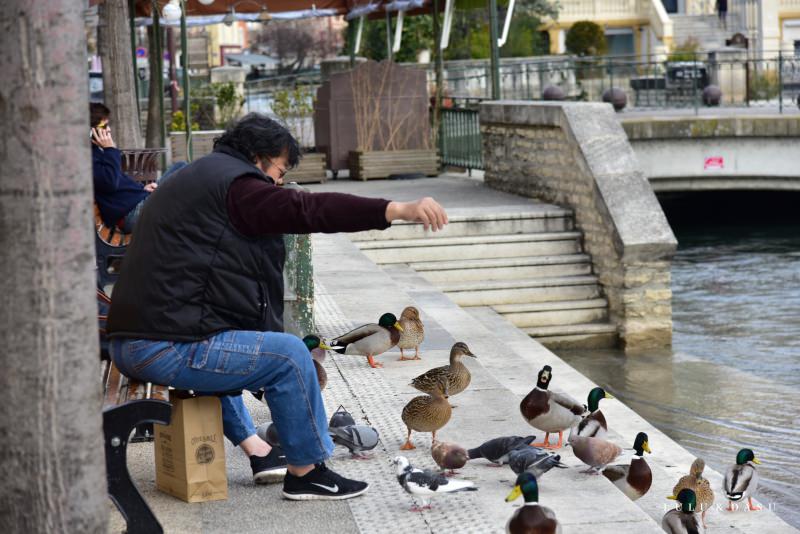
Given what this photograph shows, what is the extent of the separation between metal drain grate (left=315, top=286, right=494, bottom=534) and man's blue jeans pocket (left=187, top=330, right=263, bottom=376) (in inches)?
31.3

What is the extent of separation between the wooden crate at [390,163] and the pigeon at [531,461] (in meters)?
15.1

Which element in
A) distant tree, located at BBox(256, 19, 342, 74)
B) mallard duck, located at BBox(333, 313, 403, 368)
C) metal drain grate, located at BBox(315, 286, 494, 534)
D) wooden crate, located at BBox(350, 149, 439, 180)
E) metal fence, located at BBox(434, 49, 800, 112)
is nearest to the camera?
metal drain grate, located at BBox(315, 286, 494, 534)

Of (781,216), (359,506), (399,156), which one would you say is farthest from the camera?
(781,216)

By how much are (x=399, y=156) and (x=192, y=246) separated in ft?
53.4

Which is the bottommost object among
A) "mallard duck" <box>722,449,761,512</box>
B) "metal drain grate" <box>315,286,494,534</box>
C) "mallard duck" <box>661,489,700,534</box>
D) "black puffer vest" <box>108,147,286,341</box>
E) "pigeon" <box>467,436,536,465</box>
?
"mallard duck" <box>722,449,761,512</box>

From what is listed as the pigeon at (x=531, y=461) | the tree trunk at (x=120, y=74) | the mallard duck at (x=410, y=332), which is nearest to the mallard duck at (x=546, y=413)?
the pigeon at (x=531, y=461)

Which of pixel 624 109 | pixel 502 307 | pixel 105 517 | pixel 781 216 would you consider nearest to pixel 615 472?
pixel 105 517

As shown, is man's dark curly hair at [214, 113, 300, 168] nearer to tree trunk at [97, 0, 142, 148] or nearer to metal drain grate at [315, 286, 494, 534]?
metal drain grate at [315, 286, 494, 534]

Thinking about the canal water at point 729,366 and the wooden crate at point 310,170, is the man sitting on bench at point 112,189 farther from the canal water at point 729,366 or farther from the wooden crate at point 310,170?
the wooden crate at point 310,170

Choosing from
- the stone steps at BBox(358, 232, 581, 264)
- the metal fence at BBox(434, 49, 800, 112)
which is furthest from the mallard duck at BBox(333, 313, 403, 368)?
the metal fence at BBox(434, 49, 800, 112)

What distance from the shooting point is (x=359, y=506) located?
5.43m

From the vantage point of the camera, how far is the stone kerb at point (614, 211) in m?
14.0

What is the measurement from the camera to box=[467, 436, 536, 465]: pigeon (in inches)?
238

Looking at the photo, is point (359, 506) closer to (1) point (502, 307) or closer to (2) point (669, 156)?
(1) point (502, 307)
